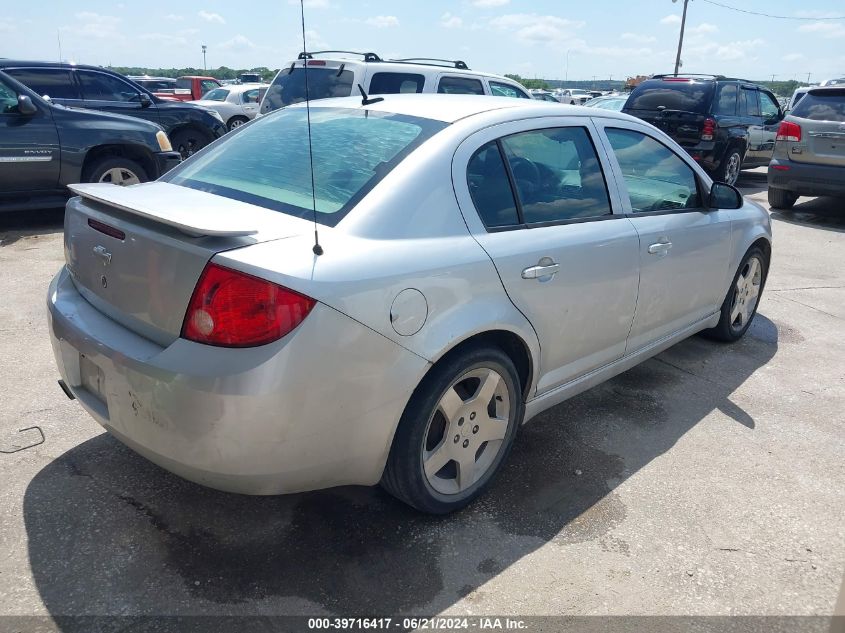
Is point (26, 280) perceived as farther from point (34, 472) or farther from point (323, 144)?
point (323, 144)

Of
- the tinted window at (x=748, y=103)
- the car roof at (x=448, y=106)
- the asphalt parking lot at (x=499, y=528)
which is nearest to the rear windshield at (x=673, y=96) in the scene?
the tinted window at (x=748, y=103)

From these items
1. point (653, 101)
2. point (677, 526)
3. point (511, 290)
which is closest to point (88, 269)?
point (511, 290)

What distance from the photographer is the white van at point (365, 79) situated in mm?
7691

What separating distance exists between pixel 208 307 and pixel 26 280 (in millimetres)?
4257

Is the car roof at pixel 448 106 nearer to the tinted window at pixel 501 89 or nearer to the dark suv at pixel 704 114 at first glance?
the tinted window at pixel 501 89

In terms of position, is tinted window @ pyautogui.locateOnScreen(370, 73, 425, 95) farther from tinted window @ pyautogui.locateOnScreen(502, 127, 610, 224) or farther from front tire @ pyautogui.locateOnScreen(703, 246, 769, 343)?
tinted window @ pyautogui.locateOnScreen(502, 127, 610, 224)

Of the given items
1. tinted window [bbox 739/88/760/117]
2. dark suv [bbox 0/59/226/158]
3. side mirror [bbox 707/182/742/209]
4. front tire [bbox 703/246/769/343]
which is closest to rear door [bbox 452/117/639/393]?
side mirror [bbox 707/182/742/209]

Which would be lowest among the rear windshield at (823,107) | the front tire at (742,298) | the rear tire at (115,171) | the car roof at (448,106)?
the front tire at (742,298)

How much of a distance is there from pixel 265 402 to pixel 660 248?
2290 millimetres

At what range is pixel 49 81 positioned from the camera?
9359mm

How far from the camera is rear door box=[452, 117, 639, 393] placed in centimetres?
271

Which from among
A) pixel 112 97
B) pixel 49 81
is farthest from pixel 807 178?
pixel 49 81

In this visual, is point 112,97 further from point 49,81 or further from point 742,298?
point 742,298

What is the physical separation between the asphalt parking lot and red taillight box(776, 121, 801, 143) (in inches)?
266
